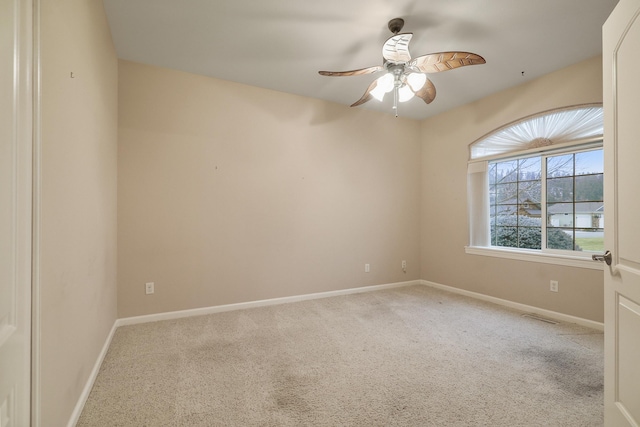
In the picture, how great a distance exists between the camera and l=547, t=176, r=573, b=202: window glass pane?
303 cm

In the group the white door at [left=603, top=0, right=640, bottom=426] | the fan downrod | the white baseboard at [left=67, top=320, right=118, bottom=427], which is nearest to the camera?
the white door at [left=603, top=0, right=640, bottom=426]

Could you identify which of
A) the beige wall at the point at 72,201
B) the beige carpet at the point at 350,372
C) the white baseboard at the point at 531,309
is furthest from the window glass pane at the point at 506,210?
the beige wall at the point at 72,201

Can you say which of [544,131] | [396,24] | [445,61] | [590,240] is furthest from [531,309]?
[396,24]

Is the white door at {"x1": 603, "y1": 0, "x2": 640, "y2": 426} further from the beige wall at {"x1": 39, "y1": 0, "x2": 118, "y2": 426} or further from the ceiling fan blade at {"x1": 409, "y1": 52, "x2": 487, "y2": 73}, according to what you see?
the beige wall at {"x1": 39, "y1": 0, "x2": 118, "y2": 426}

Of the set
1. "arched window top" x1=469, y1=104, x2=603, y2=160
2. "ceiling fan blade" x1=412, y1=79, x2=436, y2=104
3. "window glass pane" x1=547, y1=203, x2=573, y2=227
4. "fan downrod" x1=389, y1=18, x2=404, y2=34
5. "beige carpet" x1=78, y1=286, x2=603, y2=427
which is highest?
"fan downrod" x1=389, y1=18, x2=404, y2=34

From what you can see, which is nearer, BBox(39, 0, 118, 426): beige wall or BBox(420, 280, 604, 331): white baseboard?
BBox(39, 0, 118, 426): beige wall

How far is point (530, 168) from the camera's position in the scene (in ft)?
11.1

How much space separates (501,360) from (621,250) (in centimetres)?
133

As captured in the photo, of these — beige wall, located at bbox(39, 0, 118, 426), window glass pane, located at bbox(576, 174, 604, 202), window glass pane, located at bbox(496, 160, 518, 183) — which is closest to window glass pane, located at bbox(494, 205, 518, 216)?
window glass pane, located at bbox(496, 160, 518, 183)

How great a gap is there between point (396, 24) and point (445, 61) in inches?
21.7

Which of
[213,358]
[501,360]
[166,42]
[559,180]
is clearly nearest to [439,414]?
[501,360]

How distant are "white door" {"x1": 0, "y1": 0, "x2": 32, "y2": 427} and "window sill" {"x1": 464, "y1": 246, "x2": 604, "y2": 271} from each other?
407 cm

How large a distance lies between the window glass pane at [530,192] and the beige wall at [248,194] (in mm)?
1478

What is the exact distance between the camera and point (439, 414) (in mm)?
1528
